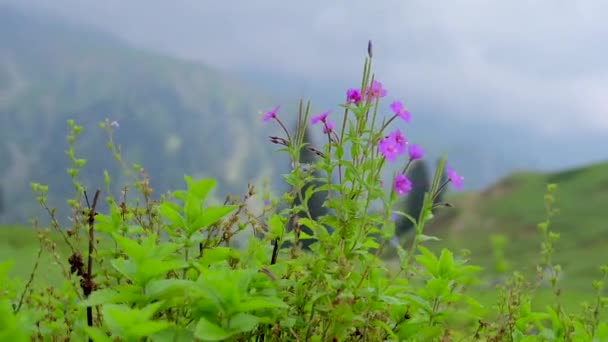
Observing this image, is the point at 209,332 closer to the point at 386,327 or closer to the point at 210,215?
the point at 210,215

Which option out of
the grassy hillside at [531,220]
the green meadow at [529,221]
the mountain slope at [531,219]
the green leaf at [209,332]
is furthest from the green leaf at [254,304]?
the mountain slope at [531,219]

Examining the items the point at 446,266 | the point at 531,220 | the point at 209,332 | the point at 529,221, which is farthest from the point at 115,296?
the point at 531,220

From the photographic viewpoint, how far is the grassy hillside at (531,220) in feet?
245

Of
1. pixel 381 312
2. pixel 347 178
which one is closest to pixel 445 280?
pixel 381 312

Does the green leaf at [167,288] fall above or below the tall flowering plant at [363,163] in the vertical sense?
below

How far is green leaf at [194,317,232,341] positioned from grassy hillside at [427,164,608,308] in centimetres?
6749

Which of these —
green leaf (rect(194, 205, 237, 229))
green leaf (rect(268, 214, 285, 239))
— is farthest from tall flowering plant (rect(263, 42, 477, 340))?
green leaf (rect(194, 205, 237, 229))

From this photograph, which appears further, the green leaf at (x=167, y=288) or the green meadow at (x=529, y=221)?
the green meadow at (x=529, y=221)

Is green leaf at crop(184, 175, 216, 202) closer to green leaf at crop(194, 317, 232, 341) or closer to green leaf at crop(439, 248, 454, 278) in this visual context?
green leaf at crop(194, 317, 232, 341)

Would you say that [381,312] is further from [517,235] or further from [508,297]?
[517,235]

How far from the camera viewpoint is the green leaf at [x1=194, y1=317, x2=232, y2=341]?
2506mm

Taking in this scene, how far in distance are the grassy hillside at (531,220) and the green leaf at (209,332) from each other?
67.5m

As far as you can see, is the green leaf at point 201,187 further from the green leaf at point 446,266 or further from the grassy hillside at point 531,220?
the grassy hillside at point 531,220

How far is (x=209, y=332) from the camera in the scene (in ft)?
8.36
